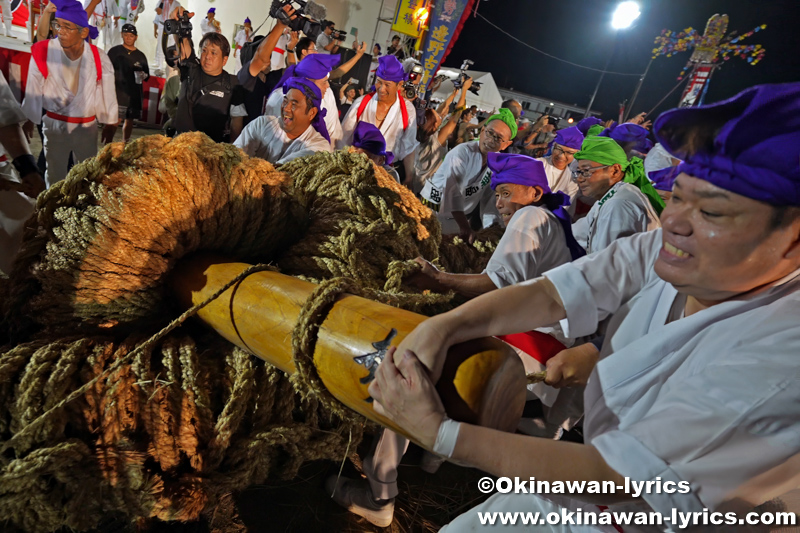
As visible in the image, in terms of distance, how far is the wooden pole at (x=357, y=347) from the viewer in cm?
85

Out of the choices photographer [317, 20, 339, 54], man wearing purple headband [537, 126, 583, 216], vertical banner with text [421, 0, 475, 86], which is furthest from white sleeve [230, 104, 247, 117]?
vertical banner with text [421, 0, 475, 86]

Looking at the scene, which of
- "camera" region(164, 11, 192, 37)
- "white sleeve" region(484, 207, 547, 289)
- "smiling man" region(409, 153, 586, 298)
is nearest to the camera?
"smiling man" region(409, 153, 586, 298)

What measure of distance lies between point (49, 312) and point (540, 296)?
1437 millimetres

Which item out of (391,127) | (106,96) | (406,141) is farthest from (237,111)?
Result: (406,141)

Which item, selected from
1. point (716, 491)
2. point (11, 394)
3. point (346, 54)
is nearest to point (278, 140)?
point (11, 394)

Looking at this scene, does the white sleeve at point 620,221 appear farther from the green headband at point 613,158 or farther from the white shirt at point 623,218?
the green headband at point 613,158

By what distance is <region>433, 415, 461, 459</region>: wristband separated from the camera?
31.0 inches

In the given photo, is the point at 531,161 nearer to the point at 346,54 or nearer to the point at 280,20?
the point at 280,20

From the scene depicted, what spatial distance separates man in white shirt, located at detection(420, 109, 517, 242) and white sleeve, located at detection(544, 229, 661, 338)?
3194 mm

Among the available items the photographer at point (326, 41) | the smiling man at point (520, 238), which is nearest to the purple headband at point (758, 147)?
the smiling man at point (520, 238)

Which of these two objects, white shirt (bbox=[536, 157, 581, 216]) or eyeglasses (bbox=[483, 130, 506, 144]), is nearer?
eyeglasses (bbox=[483, 130, 506, 144])

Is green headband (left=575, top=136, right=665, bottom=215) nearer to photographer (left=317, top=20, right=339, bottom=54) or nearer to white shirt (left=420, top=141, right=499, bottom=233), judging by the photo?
white shirt (left=420, top=141, right=499, bottom=233)

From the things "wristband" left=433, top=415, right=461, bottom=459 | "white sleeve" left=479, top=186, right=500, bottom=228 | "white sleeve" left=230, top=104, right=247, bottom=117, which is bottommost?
"white sleeve" left=479, top=186, right=500, bottom=228

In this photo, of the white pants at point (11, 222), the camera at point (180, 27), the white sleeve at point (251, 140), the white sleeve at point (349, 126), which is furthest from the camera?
the white sleeve at point (349, 126)
